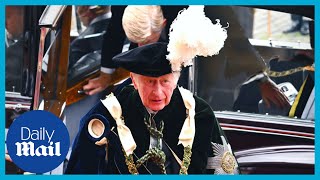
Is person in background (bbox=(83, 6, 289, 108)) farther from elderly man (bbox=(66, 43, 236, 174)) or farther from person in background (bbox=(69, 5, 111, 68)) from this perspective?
elderly man (bbox=(66, 43, 236, 174))

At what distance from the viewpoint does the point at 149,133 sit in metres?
5.71

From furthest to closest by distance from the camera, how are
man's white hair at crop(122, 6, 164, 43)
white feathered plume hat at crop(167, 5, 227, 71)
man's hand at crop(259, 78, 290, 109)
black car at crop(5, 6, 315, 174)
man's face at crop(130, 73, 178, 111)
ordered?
man's hand at crop(259, 78, 290, 109)
black car at crop(5, 6, 315, 174)
man's white hair at crop(122, 6, 164, 43)
man's face at crop(130, 73, 178, 111)
white feathered plume hat at crop(167, 5, 227, 71)

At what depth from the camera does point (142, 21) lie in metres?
5.96

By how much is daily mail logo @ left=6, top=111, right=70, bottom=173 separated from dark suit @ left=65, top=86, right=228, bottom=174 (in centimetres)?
28

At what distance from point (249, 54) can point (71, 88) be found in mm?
1086

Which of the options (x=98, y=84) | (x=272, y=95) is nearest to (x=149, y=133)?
(x=98, y=84)

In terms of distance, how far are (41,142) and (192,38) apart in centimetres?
122

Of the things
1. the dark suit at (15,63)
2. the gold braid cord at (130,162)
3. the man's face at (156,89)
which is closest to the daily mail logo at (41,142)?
the dark suit at (15,63)

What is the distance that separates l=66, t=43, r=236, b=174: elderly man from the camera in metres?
5.64

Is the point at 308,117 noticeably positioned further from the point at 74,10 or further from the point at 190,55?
the point at 74,10

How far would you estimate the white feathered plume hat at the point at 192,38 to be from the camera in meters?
5.38

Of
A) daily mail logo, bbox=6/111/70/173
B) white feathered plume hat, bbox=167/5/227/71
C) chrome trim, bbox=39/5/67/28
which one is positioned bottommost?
daily mail logo, bbox=6/111/70/173

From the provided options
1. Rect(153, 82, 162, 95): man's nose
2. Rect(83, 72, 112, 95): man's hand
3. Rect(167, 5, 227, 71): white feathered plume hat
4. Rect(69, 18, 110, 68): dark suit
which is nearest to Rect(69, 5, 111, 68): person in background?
Rect(69, 18, 110, 68): dark suit

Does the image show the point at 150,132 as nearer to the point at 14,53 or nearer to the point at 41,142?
the point at 41,142
